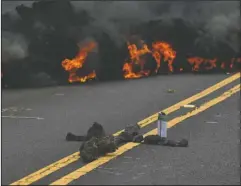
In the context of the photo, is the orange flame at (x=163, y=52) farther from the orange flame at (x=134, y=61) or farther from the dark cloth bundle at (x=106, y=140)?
the dark cloth bundle at (x=106, y=140)

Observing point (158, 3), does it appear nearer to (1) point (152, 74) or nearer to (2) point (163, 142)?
(1) point (152, 74)

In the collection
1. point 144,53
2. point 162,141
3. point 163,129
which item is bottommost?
point 162,141

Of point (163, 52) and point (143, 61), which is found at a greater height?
point (163, 52)

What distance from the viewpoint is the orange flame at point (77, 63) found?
1038cm

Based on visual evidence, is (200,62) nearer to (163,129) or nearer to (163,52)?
(163,52)

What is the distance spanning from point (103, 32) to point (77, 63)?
33.8 inches

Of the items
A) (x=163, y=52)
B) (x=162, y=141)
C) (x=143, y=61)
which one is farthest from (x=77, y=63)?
(x=162, y=141)

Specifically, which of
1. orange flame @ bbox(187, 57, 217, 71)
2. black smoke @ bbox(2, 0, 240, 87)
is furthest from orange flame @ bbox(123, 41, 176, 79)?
orange flame @ bbox(187, 57, 217, 71)

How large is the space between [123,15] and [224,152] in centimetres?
570

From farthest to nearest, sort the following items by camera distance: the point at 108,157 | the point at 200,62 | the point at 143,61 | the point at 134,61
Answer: the point at 200,62 < the point at 143,61 < the point at 134,61 < the point at 108,157

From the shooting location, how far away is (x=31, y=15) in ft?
33.3

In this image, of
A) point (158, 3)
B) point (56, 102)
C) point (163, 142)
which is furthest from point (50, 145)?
point (158, 3)

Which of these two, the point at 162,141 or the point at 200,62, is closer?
the point at 162,141

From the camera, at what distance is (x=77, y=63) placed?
10.4 m
